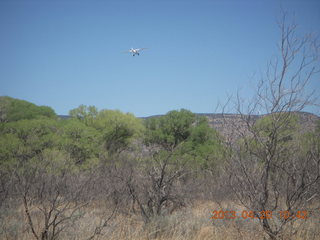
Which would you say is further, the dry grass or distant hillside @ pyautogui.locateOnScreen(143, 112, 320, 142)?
the dry grass

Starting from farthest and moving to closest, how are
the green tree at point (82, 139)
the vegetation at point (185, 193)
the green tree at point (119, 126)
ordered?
the green tree at point (119, 126)
the green tree at point (82, 139)
the vegetation at point (185, 193)

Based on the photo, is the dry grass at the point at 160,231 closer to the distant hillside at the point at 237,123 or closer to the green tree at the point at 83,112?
the distant hillside at the point at 237,123

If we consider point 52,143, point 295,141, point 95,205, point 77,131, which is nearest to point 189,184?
point 95,205

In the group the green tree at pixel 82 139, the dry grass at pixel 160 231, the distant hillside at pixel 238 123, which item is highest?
the distant hillside at pixel 238 123

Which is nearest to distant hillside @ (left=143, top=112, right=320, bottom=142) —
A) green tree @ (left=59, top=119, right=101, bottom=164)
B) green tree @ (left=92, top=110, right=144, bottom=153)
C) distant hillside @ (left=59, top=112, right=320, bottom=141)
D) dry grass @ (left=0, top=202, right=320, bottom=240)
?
distant hillside @ (left=59, top=112, right=320, bottom=141)

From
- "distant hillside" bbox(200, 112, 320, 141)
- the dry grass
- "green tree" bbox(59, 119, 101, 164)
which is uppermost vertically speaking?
"distant hillside" bbox(200, 112, 320, 141)

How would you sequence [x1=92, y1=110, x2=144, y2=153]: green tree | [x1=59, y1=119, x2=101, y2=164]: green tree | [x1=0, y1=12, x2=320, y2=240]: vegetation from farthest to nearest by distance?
[x1=92, y1=110, x2=144, y2=153]: green tree < [x1=59, y1=119, x2=101, y2=164]: green tree < [x1=0, y1=12, x2=320, y2=240]: vegetation

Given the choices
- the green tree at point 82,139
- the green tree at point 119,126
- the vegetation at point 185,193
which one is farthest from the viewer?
the green tree at point 119,126

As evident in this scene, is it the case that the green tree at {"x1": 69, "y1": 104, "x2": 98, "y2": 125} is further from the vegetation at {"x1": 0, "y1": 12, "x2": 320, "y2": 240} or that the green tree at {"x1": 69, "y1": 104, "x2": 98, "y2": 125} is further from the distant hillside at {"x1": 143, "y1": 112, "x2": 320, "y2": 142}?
the distant hillside at {"x1": 143, "y1": 112, "x2": 320, "y2": 142}

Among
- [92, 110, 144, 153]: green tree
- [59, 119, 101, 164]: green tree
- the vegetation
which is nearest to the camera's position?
the vegetation

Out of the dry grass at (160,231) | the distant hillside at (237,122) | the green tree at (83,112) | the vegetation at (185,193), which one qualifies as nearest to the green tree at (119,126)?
the green tree at (83,112)

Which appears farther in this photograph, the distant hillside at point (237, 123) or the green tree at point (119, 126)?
the green tree at point (119, 126)

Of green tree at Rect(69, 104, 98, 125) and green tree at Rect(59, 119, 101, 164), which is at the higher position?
green tree at Rect(69, 104, 98, 125)

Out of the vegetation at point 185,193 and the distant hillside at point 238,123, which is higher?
the distant hillside at point 238,123
